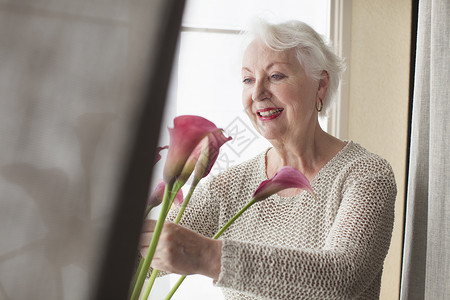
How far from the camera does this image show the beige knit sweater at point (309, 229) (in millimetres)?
720

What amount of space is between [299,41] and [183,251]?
2.53 ft

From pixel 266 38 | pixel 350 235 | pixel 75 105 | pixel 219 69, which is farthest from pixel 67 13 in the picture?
pixel 219 69

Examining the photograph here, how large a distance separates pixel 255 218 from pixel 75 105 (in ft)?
3.69

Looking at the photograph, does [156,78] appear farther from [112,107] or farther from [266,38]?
[266,38]

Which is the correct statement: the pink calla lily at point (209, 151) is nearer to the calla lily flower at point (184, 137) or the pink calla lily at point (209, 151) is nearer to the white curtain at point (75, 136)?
the calla lily flower at point (184, 137)

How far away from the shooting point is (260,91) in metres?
1.21

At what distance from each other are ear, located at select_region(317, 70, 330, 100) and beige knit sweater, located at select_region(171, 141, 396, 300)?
0.55 ft

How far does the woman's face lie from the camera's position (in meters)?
1.20

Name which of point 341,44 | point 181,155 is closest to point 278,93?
point 181,155

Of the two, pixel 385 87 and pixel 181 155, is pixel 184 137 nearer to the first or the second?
pixel 181 155

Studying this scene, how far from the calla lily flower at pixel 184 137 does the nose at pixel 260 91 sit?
29.1 inches

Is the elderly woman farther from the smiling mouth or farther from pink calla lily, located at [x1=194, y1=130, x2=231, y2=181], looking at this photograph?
pink calla lily, located at [x1=194, y1=130, x2=231, y2=181]

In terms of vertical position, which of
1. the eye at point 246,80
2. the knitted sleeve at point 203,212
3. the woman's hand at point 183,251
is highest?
the eye at point 246,80

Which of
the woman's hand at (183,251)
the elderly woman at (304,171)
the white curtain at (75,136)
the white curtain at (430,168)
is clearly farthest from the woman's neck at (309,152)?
the white curtain at (75,136)
